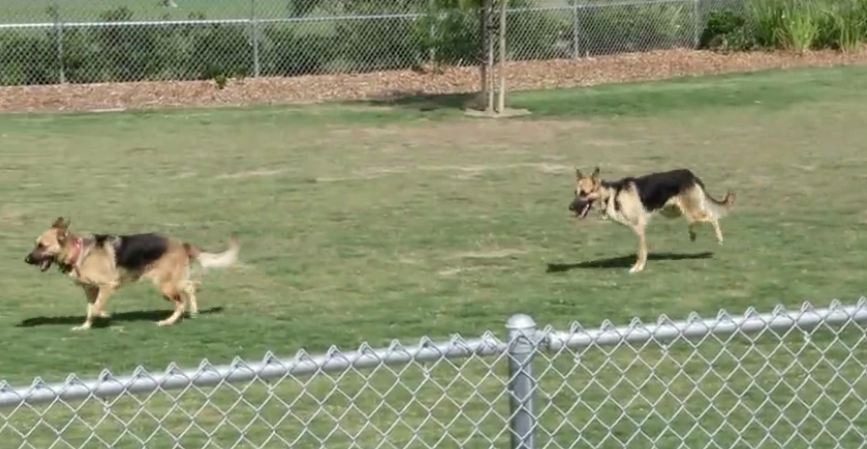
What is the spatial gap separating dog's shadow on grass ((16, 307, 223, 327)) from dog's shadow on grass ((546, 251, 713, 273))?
106 inches

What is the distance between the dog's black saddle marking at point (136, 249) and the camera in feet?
37.5

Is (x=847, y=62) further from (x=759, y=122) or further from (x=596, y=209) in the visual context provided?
(x=596, y=209)

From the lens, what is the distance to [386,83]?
28.3 metres

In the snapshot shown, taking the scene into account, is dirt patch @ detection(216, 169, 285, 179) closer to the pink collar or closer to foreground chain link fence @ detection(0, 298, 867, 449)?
the pink collar

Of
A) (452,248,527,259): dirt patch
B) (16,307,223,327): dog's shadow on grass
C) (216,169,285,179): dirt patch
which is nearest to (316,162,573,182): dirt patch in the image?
(216,169,285,179): dirt patch

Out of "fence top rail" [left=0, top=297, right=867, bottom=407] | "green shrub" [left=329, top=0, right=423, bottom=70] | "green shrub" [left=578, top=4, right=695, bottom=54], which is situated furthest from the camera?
"green shrub" [left=578, top=4, right=695, bottom=54]

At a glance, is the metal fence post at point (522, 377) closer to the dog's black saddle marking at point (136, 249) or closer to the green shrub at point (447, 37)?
the dog's black saddle marking at point (136, 249)

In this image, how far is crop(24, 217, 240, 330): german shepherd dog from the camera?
37.3 ft

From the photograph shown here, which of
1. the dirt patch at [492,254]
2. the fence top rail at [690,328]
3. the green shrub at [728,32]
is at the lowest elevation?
the green shrub at [728,32]

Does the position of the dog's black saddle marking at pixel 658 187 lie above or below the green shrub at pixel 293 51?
above

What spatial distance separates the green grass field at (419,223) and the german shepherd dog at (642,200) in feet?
1.08

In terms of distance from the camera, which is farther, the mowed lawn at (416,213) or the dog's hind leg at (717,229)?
the dog's hind leg at (717,229)

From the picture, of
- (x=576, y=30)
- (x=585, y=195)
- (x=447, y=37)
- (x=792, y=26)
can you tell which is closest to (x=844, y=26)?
(x=792, y=26)

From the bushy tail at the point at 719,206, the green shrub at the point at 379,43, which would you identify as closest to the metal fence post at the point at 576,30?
the green shrub at the point at 379,43
